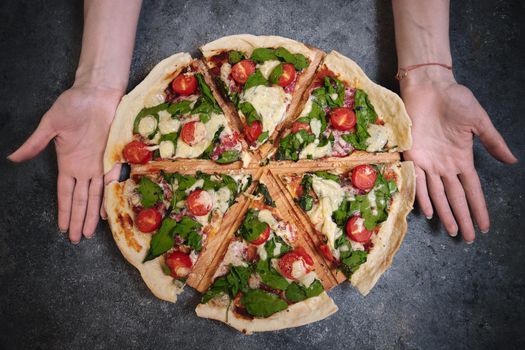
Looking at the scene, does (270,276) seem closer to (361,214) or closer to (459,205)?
(361,214)

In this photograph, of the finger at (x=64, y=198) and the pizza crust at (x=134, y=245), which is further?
the finger at (x=64, y=198)

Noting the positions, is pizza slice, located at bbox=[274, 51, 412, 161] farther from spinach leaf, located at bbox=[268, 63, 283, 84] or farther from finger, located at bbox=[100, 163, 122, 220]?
finger, located at bbox=[100, 163, 122, 220]

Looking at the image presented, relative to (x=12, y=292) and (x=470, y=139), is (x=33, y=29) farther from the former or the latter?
(x=470, y=139)

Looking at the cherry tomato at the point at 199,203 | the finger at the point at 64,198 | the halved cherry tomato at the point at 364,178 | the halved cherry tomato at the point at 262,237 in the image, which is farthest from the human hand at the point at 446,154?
the finger at the point at 64,198

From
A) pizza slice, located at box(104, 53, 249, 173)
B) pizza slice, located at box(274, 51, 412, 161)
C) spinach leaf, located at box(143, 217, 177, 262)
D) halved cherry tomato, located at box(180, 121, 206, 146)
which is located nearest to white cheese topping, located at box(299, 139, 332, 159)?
pizza slice, located at box(274, 51, 412, 161)

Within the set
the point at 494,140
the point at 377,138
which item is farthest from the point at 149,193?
the point at 494,140

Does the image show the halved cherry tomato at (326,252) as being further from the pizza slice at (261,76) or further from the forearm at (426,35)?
the forearm at (426,35)
